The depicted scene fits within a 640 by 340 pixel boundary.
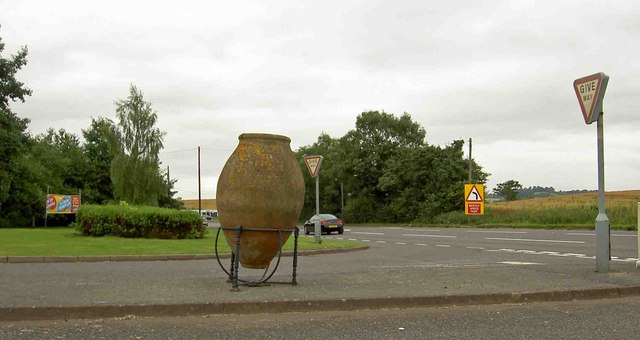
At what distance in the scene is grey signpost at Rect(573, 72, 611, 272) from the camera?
10.3m

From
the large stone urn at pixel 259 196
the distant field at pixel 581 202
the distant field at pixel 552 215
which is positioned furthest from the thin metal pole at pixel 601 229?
the distant field at pixel 581 202

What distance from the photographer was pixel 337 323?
674 centimetres

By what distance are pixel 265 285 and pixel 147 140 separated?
156 feet

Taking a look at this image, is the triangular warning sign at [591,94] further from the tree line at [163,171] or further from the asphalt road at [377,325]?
the tree line at [163,171]

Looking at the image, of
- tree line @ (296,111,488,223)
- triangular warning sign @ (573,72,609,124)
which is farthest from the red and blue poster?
triangular warning sign @ (573,72,609,124)

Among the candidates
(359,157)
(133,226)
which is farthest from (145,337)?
(359,157)

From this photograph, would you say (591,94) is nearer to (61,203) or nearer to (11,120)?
(11,120)

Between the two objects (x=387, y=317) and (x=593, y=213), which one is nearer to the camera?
(x=387, y=317)

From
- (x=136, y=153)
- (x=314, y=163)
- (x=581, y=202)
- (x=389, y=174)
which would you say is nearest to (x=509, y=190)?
(x=389, y=174)

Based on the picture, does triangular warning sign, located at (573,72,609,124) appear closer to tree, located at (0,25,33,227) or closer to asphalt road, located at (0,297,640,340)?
asphalt road, located at (0,297,640,340)

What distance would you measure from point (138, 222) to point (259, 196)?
14.3 m

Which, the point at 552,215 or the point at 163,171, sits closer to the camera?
the point at 552,215

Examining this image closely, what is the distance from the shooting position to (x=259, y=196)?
8.91m

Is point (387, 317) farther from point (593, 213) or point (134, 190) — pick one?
point (134, 190)
